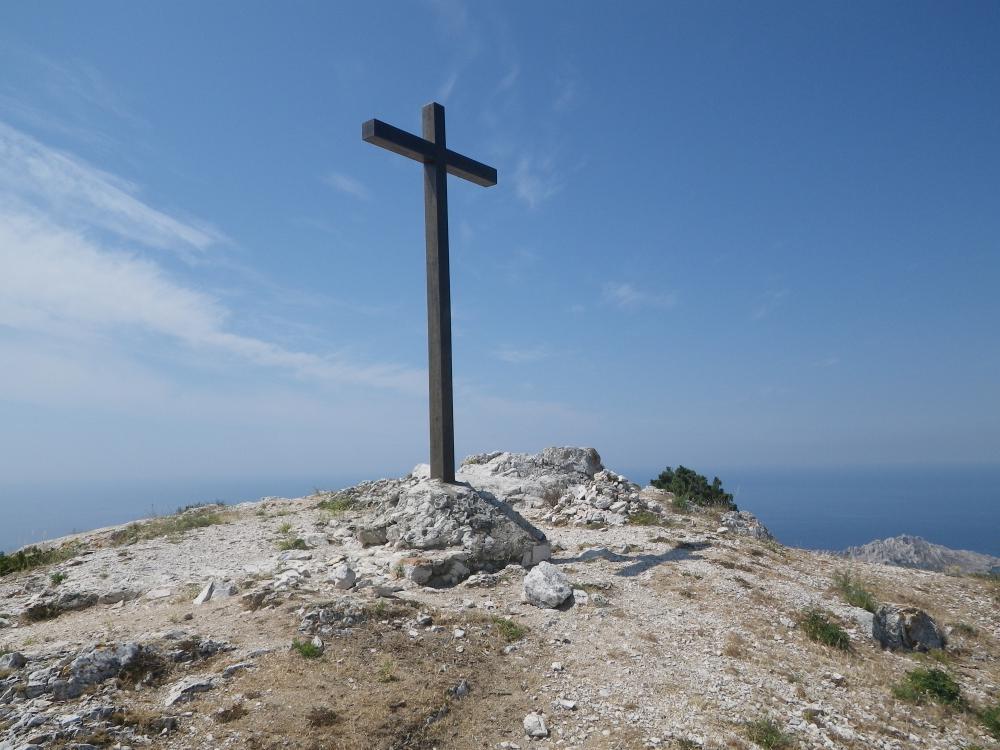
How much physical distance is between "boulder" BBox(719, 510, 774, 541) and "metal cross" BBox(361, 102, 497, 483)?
7.02 m

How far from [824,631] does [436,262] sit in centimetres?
779

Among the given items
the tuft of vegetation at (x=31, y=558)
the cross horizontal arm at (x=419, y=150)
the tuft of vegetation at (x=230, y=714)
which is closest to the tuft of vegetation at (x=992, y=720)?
the tuft of vegetation at (x=230, y=714)

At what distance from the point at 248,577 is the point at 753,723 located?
255 inches

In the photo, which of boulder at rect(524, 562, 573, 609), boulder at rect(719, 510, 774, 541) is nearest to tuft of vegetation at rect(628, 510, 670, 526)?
boulder at rect(719, 510, 774, 541)

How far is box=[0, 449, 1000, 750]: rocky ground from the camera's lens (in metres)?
4.39

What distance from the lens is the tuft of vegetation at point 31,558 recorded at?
10508 mm

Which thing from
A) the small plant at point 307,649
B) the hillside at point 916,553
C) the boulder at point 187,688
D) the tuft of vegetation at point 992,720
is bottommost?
the hillside at point 916,553

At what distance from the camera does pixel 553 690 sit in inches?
202

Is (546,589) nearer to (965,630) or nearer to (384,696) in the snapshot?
(384,696)

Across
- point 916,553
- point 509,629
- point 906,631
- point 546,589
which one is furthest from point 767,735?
point 916,553

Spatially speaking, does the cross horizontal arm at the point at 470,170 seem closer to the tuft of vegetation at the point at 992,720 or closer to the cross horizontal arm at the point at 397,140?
the cross horizontal arm at the point at 397,140

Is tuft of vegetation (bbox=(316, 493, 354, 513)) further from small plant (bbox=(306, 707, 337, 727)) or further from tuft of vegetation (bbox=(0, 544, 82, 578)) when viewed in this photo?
small plant (bbox=(306, 707, 337, 727))

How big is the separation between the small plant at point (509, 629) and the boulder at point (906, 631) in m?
4.48

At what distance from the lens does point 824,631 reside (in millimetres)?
A: 6840
